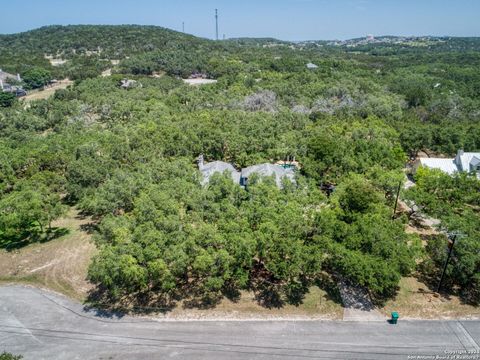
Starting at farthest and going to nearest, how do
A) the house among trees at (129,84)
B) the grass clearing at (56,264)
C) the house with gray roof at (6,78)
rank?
1. the house with gray roof at (6,78)
2. the house among trees at (129,84)
3. the grass clearing at (56,264)

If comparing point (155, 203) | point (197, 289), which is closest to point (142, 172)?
point (155, 203)

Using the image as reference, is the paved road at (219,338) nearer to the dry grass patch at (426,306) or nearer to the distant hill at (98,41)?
the dry grass patch at (426,306)

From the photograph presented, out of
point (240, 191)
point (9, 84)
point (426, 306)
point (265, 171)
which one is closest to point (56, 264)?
point (240, 191)

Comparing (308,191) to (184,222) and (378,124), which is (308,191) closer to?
(184,222)

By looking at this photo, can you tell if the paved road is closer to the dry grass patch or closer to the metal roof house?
the dry grass patch

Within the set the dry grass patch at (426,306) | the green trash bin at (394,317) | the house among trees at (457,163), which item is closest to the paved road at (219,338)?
the green trash bin at (394,317)

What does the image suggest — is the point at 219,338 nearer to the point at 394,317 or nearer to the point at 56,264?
the point at 394,317

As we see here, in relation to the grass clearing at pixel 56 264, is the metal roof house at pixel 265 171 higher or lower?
higher
